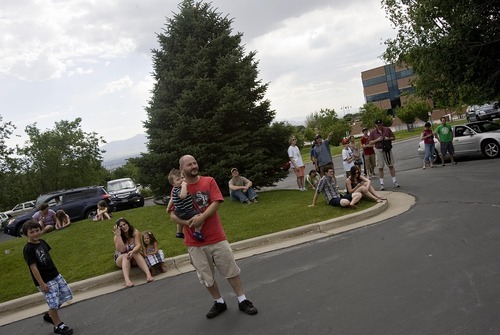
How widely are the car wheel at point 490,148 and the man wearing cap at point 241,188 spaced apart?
9179 mm

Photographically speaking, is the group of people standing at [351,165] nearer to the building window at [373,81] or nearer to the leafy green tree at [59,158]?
the leafy green tree at [59,158]

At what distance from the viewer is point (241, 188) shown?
38.2ft

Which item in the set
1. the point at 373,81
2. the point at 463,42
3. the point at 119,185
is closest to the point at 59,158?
the point at 119,185

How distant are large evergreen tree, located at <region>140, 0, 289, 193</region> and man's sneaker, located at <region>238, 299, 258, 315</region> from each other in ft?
26.6

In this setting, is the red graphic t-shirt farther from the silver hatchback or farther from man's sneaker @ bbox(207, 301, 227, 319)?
the silver hatchback

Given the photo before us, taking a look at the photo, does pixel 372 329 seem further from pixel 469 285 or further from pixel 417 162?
pixel 417 162

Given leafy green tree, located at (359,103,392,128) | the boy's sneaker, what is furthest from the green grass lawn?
leafy green tree, located at (359,103,392,128)

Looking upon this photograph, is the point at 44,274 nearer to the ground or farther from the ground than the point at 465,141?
farther from the ground

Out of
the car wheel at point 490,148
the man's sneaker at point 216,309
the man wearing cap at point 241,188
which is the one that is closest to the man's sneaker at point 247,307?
the man's sneaker at point 216,309

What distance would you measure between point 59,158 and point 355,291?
42.7 meters

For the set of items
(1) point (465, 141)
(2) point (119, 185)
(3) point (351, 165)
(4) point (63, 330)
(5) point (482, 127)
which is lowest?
(4) point (63, 330)

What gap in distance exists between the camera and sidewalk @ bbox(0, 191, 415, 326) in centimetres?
642

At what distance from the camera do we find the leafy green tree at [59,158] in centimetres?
4112

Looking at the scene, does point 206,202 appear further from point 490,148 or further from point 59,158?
point 59,158
